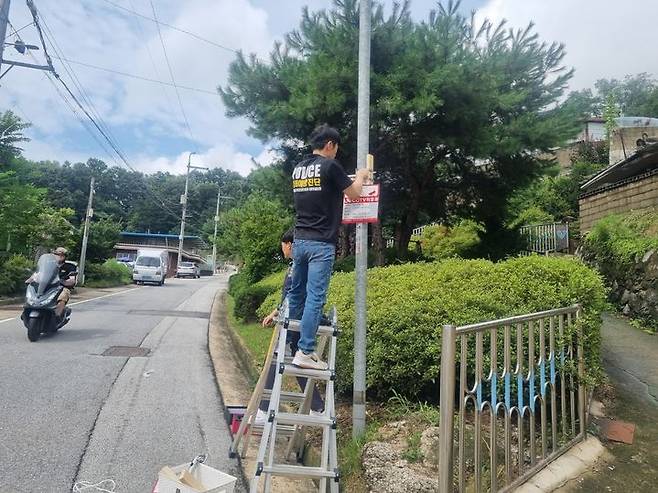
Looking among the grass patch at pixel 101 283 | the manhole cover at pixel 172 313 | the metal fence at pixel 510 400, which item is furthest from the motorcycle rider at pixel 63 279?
the grass patch at pixel 101 283

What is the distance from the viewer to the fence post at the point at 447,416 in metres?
2.45

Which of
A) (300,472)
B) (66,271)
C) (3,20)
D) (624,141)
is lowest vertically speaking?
(300,472)

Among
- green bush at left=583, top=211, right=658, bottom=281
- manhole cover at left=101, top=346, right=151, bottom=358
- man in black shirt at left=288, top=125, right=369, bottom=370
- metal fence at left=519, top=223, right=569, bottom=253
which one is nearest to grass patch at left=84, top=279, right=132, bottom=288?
manhole cover at left=101, top=346, right=151, bottom=358

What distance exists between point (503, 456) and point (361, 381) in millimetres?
1014

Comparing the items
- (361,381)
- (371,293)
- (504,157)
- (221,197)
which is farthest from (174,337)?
(221,197)

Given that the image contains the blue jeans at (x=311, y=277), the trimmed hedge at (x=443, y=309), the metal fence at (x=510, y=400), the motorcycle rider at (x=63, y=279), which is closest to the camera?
the metal fence at (x=510, y=400)

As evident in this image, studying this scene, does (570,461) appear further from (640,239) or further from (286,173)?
(286,173)

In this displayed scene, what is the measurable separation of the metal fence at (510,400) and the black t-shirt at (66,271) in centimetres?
755

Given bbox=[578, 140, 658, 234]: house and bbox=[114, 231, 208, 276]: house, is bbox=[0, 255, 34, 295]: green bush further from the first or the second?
bbox=[114, 231, 208, 276]: house

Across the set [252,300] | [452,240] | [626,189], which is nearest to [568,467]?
[252,300]

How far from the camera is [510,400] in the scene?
3.10 m

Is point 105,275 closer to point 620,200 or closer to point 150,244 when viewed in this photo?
point 620,200

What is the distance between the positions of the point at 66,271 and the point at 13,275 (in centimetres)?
871

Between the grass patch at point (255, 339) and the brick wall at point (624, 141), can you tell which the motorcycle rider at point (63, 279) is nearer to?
the grass patch at point (255, 339)
